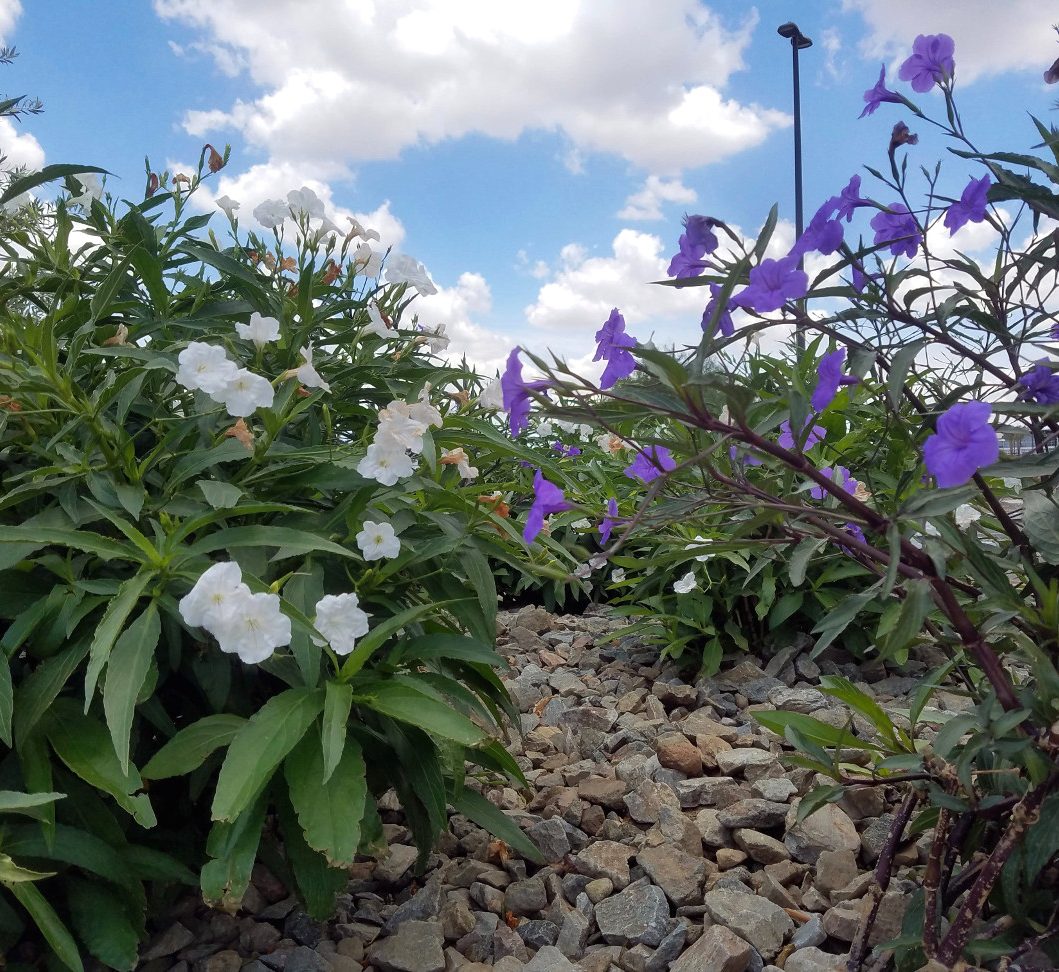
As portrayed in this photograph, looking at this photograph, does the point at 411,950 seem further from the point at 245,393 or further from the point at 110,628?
the point at 245,393

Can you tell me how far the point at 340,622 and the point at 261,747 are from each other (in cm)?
21

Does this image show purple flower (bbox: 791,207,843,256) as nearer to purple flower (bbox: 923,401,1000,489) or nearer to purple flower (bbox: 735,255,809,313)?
purple flower (bbox: 735,255,809,313)

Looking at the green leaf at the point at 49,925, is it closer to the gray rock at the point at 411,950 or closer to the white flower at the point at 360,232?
the gray rock at the point at 411,950

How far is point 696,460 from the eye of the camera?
102 centimetres

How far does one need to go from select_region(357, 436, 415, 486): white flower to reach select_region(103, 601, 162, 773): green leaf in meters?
0.39

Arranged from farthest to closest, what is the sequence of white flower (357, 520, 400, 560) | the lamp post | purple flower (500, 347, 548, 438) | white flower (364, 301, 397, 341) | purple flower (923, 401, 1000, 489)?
the lamp post
white flower (364, 301, 397, 341)
white flower (357, 520, 400, 560)
purple flower (500, 347, 548, 438)
purple flower (923, 401, 1000, 489)

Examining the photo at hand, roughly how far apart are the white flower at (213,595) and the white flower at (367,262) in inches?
43.5

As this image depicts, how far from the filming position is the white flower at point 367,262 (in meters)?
2.21

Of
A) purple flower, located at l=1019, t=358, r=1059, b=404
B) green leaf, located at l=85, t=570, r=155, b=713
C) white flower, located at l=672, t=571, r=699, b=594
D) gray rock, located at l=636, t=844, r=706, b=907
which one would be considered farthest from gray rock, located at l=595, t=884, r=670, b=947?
white flower, located at l=672, t=571, r=699, b=594

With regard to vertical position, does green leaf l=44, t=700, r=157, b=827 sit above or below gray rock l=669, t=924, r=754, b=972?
above

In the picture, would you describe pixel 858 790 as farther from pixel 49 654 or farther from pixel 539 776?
pixel 49 654

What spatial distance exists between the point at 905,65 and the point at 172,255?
4.92ft

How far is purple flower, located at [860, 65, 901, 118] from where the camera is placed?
1.50m

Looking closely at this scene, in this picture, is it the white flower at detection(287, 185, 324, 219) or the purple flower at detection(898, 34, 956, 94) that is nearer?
the purple flower at detection(898, 34, 956, 94)
